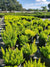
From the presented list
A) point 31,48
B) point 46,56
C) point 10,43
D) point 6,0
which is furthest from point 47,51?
point 6,0

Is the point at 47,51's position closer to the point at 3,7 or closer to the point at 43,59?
the point at 43,59

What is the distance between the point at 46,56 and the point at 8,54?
4.08 ft

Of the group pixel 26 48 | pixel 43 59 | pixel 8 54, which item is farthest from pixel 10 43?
pixel 43 59

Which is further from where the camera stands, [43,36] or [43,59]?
[43,36]

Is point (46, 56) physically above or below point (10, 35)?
below

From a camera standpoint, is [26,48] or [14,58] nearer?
[14,58]

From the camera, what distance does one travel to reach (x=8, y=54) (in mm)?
2705

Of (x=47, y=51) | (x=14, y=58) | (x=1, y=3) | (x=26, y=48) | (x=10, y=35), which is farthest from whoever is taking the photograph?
(x=1, y=3)

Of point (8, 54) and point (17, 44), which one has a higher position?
point (8, 54)

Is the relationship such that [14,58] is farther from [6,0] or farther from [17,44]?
[6,0]

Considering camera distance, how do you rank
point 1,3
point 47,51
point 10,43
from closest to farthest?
1. point 47,51
2. point 10,43
3. point 1,3

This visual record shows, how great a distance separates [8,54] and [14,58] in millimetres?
206

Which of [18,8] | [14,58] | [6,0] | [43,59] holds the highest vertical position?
[6,0]

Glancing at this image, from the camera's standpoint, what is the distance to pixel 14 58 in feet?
8.79
